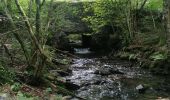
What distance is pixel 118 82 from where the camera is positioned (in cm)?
1631

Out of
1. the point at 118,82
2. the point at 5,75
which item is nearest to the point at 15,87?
the point at 5,75

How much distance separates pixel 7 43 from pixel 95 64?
29.8ft

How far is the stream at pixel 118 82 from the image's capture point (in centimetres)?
1369

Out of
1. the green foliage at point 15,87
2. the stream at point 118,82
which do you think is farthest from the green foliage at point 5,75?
the stream at point 118,82

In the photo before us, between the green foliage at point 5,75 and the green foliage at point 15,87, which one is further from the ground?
the green foliage at point 5,75

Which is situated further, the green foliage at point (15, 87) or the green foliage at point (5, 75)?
the green foliage at point (5, 75)

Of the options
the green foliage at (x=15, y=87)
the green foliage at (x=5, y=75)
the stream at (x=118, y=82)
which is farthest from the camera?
the stream at (x=118, y=82)

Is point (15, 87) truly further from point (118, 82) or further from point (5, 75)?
point (118, 82)

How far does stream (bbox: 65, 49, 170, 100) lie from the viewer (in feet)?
44.9

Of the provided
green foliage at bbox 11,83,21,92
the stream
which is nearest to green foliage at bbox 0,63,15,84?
green foliage at bbox 11,83,21,92

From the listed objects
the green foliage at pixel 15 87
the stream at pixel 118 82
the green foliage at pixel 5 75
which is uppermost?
the green foliage at pixel 5 75

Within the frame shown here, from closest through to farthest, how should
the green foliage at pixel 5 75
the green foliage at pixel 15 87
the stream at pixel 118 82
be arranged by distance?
the green foliage at pixel 15 87 → the green foliage at pixel 5 75 → the stream at pixel 118 82

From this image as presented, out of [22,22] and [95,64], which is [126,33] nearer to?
[95,64]

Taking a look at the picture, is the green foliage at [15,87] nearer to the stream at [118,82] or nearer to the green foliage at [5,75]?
the green foliage at [5,75]
